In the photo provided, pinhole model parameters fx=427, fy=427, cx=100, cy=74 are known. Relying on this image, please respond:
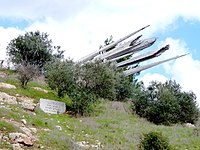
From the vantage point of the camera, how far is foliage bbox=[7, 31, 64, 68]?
38.0 m

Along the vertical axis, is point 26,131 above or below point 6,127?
below

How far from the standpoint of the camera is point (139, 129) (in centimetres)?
1994

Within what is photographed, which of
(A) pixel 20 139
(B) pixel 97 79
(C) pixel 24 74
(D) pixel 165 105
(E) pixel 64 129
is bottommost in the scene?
(A) pixel 20 139

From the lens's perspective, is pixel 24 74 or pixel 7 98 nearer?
pixel 7 98

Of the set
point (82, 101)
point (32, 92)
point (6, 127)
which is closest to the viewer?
point (6, 127)

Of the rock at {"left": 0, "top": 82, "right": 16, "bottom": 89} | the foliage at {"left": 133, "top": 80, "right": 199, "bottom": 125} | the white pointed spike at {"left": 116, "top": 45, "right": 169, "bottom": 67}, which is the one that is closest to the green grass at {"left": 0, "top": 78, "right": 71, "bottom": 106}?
the rock at {"left": 0, "top": 82, "right": 16, "bottom": 89}

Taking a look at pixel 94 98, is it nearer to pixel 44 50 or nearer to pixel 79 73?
pixel 79 73

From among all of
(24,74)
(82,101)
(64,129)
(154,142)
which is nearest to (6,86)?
(24,74)

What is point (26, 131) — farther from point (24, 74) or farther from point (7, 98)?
point (24, 74)

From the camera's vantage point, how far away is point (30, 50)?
38.1 meters

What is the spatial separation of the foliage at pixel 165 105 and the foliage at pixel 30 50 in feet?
45.8

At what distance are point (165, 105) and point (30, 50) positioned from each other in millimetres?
16606

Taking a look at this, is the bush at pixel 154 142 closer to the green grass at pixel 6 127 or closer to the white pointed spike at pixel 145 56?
the green grass at pixel 6 127

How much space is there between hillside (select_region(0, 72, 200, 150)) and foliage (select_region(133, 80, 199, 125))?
1280 mm
